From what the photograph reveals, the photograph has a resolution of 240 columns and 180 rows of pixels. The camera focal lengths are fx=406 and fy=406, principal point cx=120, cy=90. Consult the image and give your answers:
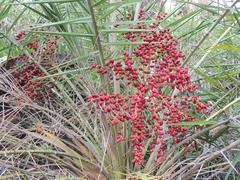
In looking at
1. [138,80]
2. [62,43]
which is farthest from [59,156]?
[62,43]

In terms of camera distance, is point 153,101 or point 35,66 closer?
point 153,101

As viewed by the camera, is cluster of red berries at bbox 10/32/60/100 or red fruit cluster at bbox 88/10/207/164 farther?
cluster of red berries at bbox 10/32/60/100

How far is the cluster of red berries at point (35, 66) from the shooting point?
1530 mm

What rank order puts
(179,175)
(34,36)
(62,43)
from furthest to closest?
(62,43) < (34,36) < (179,175)

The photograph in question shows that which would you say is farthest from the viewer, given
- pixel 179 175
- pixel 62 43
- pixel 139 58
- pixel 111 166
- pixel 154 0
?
pixel 62 43

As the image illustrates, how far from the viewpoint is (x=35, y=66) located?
1566 millimetres

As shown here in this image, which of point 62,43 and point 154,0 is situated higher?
point 154,0

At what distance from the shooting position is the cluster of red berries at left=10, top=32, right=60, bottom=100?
1530mm

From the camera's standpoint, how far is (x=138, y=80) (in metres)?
1.33

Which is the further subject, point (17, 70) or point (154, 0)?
point (154, 0)

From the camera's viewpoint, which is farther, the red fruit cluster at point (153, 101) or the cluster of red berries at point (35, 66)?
the cluster of red berries at point (35, 66)

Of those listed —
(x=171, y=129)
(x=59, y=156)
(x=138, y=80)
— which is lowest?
(x=59, y=156)

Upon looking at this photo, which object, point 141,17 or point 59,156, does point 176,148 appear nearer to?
point 59,156

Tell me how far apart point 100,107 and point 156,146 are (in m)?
0.24
